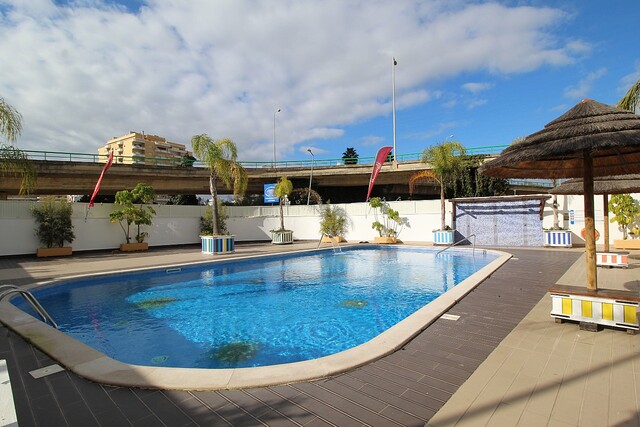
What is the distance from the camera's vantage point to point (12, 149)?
391 inches

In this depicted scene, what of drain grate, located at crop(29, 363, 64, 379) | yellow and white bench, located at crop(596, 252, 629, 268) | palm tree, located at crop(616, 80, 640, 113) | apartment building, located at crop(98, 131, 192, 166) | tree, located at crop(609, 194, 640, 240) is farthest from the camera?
apartment building, located at crop(98, 131, 192, 166)

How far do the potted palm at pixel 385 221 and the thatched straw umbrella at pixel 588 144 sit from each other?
13.2 metres

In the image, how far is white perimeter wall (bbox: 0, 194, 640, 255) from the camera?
47.5ft

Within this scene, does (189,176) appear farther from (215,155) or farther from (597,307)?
(597,307)

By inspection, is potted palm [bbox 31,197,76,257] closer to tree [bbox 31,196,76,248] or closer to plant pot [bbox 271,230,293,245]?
tree [bbox 31,196,76,248]

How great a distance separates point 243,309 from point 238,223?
1501 centimetres

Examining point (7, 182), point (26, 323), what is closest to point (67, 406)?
point (26, 323)

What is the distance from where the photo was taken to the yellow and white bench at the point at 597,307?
162 inches

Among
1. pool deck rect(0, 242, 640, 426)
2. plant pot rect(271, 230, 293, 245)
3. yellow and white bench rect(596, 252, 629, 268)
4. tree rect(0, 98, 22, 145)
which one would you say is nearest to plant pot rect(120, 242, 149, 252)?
plant pot rect(271, 230, 293, 245)

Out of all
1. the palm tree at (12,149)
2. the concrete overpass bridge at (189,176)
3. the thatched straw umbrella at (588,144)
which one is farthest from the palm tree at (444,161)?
the palm tree at (12,149)

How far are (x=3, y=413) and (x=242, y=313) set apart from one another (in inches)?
197

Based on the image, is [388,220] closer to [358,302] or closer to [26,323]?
[358,302]

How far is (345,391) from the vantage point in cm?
294

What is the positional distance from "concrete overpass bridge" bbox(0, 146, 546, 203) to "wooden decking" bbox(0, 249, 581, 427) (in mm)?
21224
